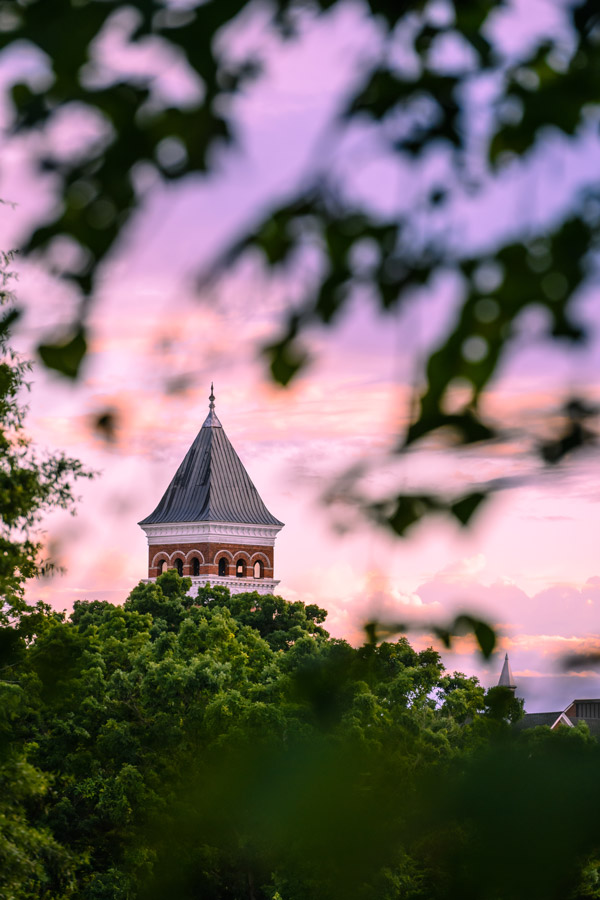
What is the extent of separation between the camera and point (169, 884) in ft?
9.68

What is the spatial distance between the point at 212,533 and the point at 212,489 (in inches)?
85.4

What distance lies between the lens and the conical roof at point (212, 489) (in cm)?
5862

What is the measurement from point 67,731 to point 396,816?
2524cm

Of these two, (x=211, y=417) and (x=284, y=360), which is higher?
(x=211, y=417)

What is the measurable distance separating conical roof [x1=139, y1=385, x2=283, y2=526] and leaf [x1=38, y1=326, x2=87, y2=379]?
181 feet

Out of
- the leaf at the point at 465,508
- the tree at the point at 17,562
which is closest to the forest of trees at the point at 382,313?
the leaf at the point at 465,508

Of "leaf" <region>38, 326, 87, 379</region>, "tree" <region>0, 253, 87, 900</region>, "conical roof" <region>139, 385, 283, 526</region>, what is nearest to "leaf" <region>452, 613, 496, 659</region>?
"leaf" <region>38, 326, 87, 379</region>

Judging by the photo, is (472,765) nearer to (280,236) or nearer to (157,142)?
(280,236)

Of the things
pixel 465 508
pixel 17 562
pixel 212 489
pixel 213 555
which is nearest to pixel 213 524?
pixel 213 555

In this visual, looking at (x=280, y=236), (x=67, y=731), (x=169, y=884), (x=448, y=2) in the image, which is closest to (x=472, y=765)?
(x=169, y=884)

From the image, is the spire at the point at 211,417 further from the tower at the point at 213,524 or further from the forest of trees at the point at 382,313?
the forest of trees at the point at 382,313

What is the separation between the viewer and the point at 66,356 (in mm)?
2814

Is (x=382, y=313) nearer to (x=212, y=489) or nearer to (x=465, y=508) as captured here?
(x=465, y=508)

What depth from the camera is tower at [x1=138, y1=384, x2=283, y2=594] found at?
58.6 meters
